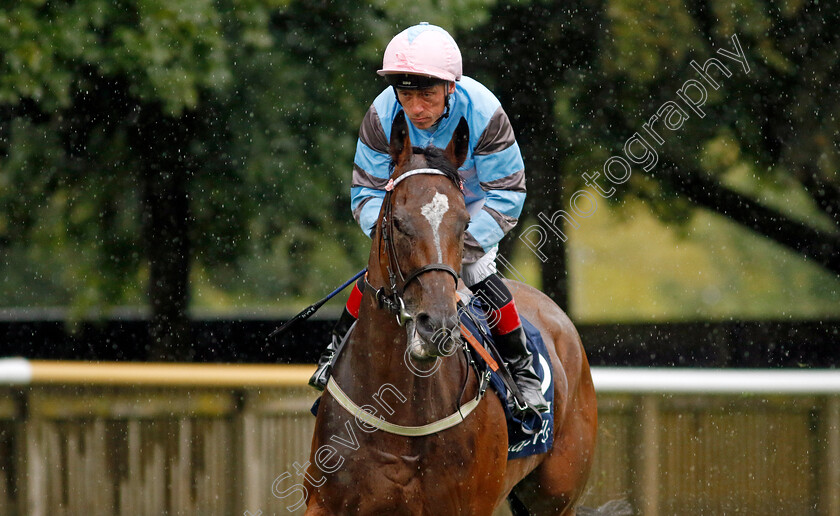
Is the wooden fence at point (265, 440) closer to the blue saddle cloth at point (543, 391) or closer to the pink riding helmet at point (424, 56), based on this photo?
the blue saddle cloth at point (543, 391)

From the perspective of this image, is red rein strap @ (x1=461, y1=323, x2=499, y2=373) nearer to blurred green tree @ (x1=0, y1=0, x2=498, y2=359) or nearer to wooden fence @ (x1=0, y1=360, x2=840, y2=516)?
wooden fence @ (x1=0, y1=360, x2=840, y2=516)

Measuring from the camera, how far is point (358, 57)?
9.53 m

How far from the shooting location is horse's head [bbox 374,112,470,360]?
3.22 m

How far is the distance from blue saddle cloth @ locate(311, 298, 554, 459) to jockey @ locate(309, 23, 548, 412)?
0.12m

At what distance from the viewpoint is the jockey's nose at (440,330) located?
319 cm

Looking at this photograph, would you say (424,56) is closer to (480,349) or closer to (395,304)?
(395,304)

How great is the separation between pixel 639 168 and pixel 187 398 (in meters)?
6.42

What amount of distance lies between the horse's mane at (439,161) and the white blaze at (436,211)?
0.59 ft

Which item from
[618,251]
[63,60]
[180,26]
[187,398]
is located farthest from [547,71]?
[618,251]

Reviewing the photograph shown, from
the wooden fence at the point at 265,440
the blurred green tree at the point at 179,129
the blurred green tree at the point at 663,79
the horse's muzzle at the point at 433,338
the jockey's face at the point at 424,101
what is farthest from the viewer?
the blurred green tree at the point at 663,79

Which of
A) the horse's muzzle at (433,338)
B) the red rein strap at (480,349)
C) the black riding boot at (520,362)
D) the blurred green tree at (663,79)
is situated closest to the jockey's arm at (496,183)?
the red rein strap at (480,349)

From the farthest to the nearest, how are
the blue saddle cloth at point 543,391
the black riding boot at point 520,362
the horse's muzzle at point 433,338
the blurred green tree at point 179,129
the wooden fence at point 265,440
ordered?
the blurred green tree at point 179,129
the wooden fence at point 265,440
the black riding boot at point 520,362
the blue saddle cloth at point 543,391
the horse's muzzle at point 433,338

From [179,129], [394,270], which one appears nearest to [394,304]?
[394,270]

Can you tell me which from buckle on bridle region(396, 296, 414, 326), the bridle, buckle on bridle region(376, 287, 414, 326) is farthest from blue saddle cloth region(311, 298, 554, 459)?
buckle on bridle region(396, 296, 414, 326)
